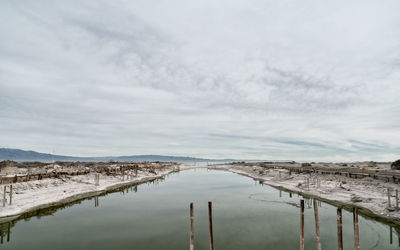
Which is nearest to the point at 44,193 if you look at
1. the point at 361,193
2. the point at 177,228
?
the point at 177,228

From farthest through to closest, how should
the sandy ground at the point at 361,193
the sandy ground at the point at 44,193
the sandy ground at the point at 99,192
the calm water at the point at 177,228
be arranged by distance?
1. the sandy ground at the point at 44,193
2. the sandy ground at the point at 99,192
3. the sandy ground at the point at 361,193
4. the calm water at the point at 177,228

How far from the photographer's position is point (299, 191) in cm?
5222

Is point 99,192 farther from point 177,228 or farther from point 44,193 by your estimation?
point 177,228

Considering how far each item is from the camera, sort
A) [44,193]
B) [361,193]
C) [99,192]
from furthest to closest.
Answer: [99,192] < [44,193] < [361,193]

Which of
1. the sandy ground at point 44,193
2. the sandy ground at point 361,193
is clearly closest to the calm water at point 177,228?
the sandy ground at point 361,193

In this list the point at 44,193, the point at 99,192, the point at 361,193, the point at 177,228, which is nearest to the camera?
the point at 177,228

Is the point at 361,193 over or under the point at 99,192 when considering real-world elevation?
over

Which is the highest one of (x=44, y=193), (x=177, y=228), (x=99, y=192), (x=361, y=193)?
(x=361, y=193)

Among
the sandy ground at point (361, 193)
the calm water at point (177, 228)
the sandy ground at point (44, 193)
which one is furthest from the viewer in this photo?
the sandy ground at point (44, 193)

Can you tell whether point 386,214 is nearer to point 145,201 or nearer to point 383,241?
point 383,241

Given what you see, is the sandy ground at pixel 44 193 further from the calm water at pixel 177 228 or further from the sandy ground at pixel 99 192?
the calm water at pixel 177 228

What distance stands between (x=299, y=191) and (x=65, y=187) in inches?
2096

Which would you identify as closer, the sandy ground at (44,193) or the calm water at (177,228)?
the calm water at (177,228)

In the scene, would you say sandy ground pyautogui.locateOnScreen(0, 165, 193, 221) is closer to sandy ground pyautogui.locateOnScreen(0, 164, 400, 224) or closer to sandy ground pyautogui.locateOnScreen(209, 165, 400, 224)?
sandy ground pyautogui.locateOnScreen(0, 164, 400, 224)
